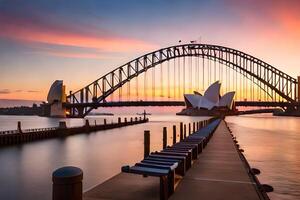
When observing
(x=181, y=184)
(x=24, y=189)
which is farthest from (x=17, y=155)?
(x=181, y=184)

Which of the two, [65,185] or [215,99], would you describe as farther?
[215,99]

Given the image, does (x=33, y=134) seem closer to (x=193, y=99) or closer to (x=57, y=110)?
(x=57, y=110)

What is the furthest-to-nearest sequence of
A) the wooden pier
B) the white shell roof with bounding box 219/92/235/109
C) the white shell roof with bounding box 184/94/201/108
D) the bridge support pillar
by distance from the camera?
1. the white shell roof with bounding box 184/94/201/108
2. the white shell roof with bounding box 219/92/235/109
3. the bridge support pillar
4. the wooden pier

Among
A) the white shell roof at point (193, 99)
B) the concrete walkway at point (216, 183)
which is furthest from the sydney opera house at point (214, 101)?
the concrete walkway at point (216, 183)

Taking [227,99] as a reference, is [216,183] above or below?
below

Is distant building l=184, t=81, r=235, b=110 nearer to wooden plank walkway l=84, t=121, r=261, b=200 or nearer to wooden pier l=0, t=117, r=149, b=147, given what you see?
wooden pier l=0, t=117, r=149, b=147

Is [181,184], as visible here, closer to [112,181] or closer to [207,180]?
[207,180]

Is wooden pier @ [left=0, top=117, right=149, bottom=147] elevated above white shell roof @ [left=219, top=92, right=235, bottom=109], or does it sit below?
below

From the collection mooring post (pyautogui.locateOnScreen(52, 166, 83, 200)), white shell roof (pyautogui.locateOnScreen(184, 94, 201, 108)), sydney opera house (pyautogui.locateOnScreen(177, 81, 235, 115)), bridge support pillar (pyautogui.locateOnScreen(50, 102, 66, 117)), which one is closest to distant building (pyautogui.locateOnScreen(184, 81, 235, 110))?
sydney opera house (pyautogui.locateOnScreen(177, 81, 235, 115))

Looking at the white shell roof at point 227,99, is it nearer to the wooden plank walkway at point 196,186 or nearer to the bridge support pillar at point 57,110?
the bridge support pillar at point 57,110

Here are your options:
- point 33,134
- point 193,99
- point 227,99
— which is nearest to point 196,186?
point 33,134

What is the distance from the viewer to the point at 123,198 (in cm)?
926

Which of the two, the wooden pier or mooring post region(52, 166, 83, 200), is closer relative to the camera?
mooring post region(52, 166, 83, 200)

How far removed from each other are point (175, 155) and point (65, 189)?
317 inches
